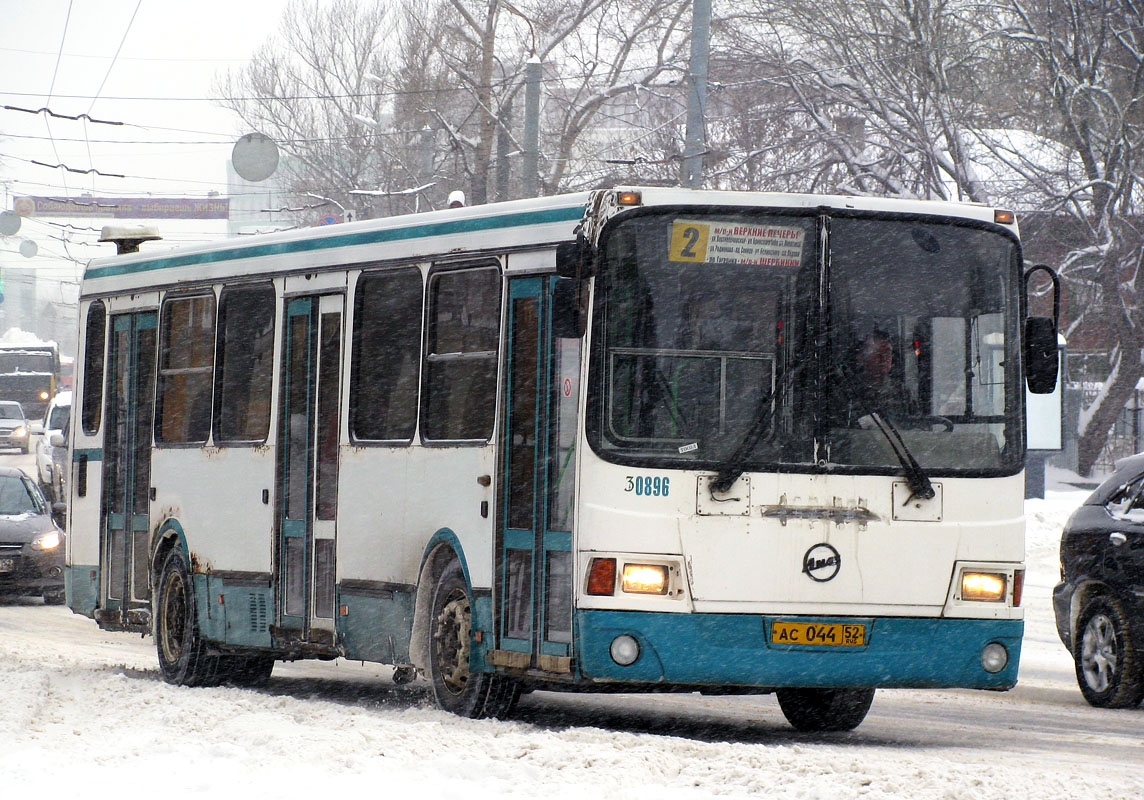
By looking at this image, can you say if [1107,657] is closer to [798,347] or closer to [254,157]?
[798,347]

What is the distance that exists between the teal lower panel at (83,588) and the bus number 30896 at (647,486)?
6570 mm

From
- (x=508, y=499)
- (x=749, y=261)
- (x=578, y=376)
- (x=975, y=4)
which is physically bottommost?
(x=508, y=499)

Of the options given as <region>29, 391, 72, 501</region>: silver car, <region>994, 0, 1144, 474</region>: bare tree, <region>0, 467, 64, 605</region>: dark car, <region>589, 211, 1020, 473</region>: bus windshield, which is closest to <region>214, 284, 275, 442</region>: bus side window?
<region>589, 211, 1020, 473</region>: bus windshield

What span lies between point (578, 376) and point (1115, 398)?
31.6 metres

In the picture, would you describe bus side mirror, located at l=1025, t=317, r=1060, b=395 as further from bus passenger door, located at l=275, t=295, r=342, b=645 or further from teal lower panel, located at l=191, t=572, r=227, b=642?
teal lower panel, located at l=191, t=572, r=227, b=642

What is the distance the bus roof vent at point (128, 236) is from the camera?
14383 mm

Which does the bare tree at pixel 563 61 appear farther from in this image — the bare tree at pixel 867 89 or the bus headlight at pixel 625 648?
the bus headlight at pixel 625 648

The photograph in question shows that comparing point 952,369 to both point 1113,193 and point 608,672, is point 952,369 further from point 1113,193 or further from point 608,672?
point 1113,193

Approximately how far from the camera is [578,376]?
880cm

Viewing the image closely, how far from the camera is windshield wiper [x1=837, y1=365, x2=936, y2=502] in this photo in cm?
884

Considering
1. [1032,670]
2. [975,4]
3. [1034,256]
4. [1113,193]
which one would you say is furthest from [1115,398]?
[1032,670]

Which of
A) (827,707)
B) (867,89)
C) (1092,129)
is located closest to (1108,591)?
(827,707)

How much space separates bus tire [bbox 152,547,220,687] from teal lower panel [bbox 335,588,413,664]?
2018 mm

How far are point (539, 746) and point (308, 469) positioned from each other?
4076 millimetres
